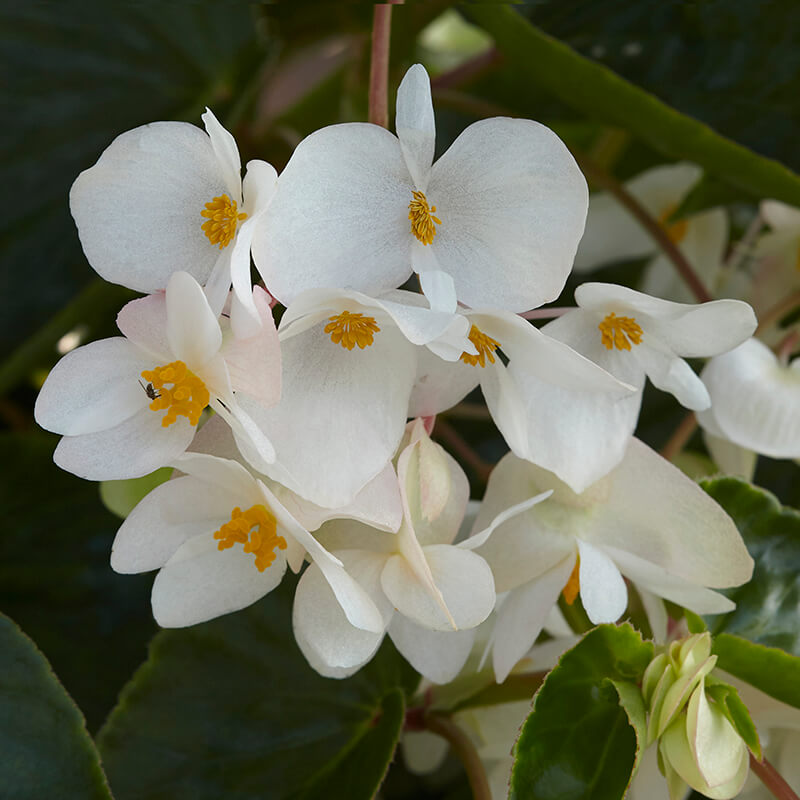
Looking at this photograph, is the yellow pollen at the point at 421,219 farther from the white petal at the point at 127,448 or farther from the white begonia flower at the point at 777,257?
the white begonia flower at the point at 777,257

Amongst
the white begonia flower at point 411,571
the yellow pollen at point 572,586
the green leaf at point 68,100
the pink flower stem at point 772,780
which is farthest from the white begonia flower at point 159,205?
the green leaf at point 68,100

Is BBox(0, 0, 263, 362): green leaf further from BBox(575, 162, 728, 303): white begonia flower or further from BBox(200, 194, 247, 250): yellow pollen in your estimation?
BBox(200, 194, 247, 250): yellow pollen

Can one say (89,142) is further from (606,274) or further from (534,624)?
(534,624)

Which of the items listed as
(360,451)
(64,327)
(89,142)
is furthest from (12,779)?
(89,142)

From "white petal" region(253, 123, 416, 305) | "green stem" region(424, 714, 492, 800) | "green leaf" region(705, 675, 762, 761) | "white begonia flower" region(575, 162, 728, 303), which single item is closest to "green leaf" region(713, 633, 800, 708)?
"green leaf" region(705, 675, 762, 761)

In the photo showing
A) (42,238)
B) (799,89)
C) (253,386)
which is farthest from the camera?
(42,238)

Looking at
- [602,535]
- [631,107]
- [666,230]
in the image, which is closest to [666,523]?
[602,535]

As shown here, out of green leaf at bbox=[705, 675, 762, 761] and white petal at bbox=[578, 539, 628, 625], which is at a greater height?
white petal at bbox=[578, 539, 628, 625]

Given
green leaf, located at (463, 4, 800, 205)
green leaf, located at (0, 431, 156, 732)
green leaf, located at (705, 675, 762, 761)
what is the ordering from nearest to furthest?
green leaf, located at (705, 675, 762, 761)
green leaf, located at (463, 4, 800, 205)
green leaf, located at (0, 431, 156, 732)
